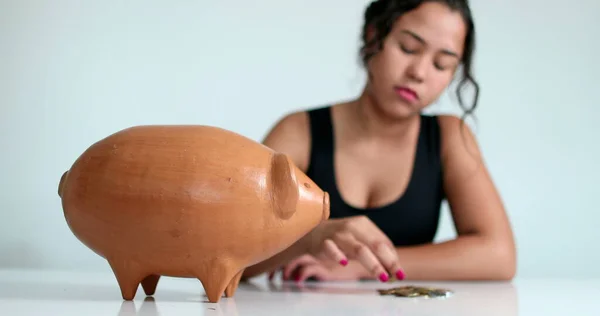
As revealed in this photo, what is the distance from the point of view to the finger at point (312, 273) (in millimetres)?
994

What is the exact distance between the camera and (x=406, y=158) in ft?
4.31

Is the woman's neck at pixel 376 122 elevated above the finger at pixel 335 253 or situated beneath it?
elevated above

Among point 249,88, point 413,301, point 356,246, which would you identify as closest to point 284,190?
point 413,301

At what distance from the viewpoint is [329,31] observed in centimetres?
199

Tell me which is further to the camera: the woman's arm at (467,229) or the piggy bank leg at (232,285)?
the woman's arm at (467,229)

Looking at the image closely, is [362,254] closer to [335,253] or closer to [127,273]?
[335,253]

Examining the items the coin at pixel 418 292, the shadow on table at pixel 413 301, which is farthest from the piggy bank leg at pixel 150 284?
the coin at pixel 418 292

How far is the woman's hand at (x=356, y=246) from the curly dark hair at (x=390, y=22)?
33 centimetres

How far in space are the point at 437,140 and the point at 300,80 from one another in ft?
2.32

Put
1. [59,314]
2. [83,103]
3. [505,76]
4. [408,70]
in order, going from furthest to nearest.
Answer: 1. [505,76]
2. [83,103]
3. [408,70]
4. [59,314]

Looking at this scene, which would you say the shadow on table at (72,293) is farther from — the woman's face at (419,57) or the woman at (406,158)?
the woman's face at (419,57)

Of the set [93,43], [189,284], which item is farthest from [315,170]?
[93,43]

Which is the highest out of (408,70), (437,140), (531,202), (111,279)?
(408,70)

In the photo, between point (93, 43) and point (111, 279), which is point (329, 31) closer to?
point (93, 43)
